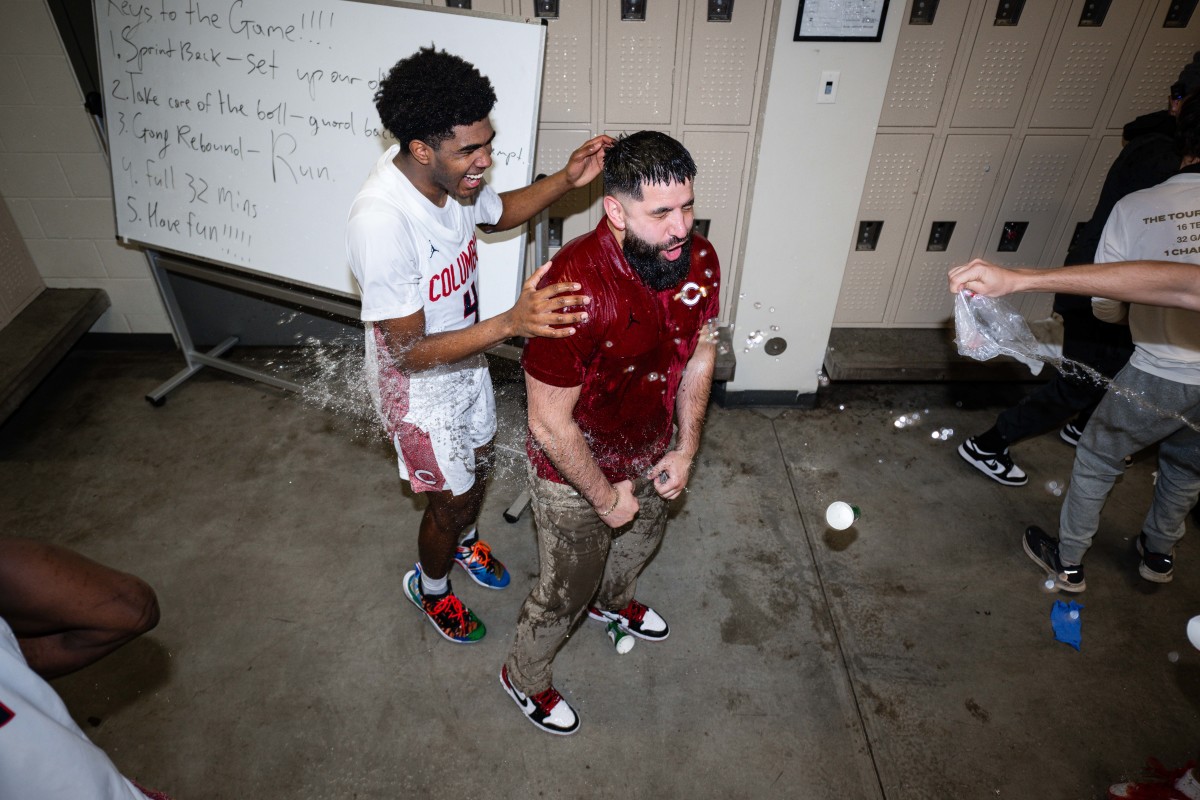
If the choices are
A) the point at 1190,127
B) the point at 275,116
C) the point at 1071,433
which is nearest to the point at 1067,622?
the point at 1071,433

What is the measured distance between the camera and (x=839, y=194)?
3121mm

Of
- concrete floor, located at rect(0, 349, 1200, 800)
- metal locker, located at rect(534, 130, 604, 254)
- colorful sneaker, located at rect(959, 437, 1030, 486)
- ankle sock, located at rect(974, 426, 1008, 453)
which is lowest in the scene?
concrete floor, located at rect(0, 349, 1200, 800)

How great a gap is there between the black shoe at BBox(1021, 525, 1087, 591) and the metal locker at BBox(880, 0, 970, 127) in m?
2.18

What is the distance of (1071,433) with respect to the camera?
356 centimetres

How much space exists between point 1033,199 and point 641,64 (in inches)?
94.6

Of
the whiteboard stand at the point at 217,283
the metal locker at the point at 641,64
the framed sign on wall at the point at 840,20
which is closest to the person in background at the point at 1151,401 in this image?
the framed sign on wall at the point at 840,20

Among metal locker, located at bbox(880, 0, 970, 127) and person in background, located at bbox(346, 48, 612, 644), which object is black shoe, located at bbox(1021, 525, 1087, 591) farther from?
person in background, located at bbox(346, 48, 612, 644)

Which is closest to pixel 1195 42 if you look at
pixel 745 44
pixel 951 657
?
pixel 745 44

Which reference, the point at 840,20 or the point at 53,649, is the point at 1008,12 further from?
the point at 53,649

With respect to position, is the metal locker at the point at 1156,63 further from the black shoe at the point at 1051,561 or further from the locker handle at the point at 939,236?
the black shoe at the point at 1051,561

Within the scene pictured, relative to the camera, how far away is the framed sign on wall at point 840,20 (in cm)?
267

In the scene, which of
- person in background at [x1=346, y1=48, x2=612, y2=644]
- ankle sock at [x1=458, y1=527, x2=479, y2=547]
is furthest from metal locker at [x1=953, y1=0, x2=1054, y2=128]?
ankle sock at [x1=458, y1=527, x2=479, y2=547]

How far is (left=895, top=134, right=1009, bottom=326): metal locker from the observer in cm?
352

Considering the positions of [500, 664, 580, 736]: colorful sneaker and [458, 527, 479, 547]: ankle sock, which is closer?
[500, 664, 580, 736]: colorful sneaker
